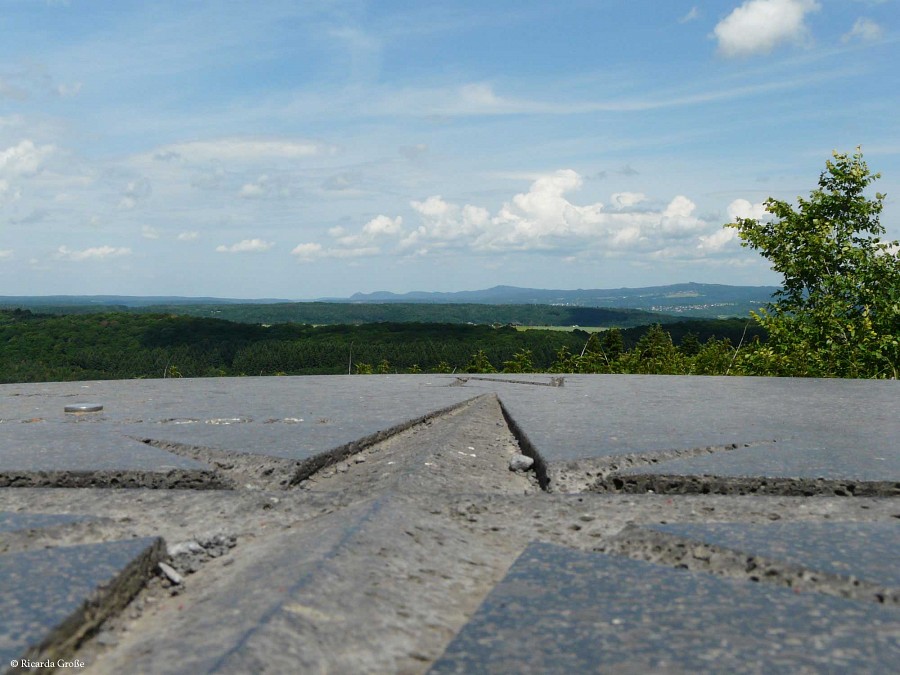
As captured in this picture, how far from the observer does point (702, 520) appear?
1.63 m

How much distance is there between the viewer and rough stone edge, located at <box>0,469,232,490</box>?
6.45 feet

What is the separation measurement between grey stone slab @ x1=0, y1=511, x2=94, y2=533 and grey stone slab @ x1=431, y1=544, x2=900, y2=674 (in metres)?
0.92

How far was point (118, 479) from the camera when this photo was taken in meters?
1.99

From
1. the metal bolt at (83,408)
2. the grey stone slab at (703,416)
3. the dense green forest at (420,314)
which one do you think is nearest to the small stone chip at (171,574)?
Answer: the grey stone slab at (703,416)

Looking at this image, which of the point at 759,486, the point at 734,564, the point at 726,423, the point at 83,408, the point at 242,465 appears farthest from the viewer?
the point at 83,408

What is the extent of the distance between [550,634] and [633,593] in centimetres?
22

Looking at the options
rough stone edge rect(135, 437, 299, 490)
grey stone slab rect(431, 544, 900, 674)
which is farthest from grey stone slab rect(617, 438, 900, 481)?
rough stone edge rect(135, 437, 299, 490)

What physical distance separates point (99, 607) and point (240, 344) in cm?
5998

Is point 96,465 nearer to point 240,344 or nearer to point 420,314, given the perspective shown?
point 240,344

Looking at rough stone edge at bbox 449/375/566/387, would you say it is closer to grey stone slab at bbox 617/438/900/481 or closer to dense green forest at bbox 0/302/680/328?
grey stone slab at bbox 617/438/900/481

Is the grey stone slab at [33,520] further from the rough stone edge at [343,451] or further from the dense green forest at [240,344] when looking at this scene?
the dense green forest at [240,344]

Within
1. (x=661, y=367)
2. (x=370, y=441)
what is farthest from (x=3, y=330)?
(x=370, y=441)

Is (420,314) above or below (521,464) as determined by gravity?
above

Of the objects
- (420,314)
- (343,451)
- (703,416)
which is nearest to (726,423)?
(703,416)
